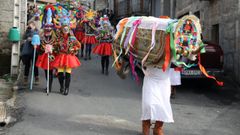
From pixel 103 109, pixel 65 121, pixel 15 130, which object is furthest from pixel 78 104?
pixel 15 130

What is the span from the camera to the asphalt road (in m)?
6.75

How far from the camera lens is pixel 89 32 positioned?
16391mm

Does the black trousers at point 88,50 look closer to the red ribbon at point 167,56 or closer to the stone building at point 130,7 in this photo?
the red ribbon at point 167,56

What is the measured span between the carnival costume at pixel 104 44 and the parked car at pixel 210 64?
3213 mm

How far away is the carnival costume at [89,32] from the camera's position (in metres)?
16.0

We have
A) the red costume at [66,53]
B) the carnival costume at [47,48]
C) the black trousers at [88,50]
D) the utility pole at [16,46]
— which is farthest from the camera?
the black trousers at [88,50]

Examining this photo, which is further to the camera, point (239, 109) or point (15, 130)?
point (239, 109)

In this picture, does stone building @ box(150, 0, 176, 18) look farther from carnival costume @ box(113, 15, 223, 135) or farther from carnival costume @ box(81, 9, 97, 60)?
carnival costume @ box(113, 15, 223, 135)

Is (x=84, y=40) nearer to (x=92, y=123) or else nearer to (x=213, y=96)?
(x=213, y=96)

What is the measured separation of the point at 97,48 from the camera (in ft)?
42.5

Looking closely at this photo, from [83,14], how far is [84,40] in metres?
1.98

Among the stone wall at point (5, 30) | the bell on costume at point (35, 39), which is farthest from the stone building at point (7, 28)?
the bell on costume at point (35, 39)

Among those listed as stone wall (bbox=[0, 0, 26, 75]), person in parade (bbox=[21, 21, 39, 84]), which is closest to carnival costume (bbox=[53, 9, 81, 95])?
person in parade (bbox=[21, 21, 39, 84])

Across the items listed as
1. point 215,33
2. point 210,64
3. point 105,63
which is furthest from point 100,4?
point 210,64
